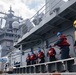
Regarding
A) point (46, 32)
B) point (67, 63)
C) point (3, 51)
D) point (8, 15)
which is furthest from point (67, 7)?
point (8, 15)

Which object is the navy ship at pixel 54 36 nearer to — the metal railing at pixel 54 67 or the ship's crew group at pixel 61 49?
the metal railing at pixel 54 67

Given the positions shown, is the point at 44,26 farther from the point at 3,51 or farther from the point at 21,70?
the point at 3,51

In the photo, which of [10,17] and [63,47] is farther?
[10,17]

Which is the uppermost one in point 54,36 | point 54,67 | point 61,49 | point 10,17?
point 10,17

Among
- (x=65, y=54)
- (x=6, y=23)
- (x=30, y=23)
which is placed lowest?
(x=65, y=54)

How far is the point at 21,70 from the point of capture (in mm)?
9094

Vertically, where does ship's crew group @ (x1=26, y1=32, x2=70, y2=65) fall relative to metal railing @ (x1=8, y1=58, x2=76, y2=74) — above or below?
above

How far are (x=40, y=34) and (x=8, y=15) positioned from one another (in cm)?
2036

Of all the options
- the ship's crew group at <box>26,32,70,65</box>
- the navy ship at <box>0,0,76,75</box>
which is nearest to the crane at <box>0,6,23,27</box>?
the navy ship at <box>0,0,76,75</box>

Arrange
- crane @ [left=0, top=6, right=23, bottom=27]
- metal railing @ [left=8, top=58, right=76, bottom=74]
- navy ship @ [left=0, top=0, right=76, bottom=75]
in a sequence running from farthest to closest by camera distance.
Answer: crane @ [left=0, top=6, right=23, bottom=27]
navy ship @ [left=0, top=0, right=76, bottom=75]
metal railing @ [left=8, top=58, right=76, bottom=74]

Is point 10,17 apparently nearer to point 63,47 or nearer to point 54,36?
point 54,36

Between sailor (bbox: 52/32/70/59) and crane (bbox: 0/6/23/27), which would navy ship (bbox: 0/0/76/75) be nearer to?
sailor (bbox: 52/32/70/59)

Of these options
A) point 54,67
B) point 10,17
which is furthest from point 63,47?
point 10,17

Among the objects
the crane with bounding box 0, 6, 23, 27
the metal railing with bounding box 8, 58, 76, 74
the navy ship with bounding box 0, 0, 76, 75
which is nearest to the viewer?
the metal railing with bounding box 8, 58, 76, 74
